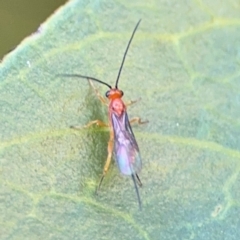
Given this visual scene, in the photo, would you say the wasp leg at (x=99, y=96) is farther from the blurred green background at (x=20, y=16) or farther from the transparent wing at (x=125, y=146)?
the blurred green background at (x=20, y=16)

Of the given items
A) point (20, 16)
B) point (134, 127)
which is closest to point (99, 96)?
point (134, 127)

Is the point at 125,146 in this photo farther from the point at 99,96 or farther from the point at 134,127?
the point at 99,96

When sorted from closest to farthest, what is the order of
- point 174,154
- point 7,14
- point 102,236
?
point 102,236 < point 174,154 < point 7,14

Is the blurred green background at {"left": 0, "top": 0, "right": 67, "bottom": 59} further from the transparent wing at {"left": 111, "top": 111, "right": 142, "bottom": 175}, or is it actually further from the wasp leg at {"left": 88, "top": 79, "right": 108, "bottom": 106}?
the transparent wing at {"left": 111, "top": 111, "right": 142, "bottom": 175}

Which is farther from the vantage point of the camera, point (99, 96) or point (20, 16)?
point (20, 16)

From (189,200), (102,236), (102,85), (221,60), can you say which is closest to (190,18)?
(221,60)

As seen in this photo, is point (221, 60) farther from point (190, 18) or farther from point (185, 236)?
point (185, 236)
